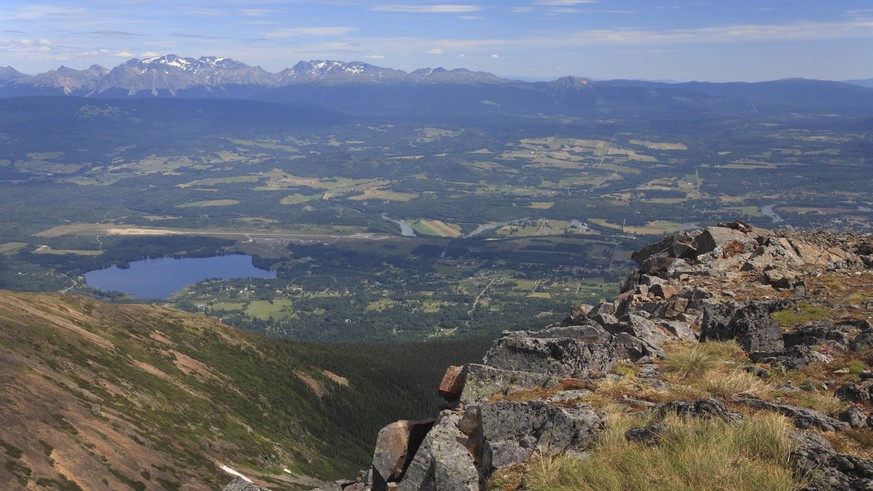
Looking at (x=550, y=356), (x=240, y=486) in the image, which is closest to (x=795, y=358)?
(x=550, y=356)

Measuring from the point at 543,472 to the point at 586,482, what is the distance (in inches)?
30.6

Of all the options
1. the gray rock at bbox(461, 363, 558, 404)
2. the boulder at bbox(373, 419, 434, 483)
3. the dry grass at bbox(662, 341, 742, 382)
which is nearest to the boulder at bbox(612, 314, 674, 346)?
the dry grass at bbox(662, 341, 742, 382)

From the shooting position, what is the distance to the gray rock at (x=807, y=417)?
12.0 m

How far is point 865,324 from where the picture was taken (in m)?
19.3

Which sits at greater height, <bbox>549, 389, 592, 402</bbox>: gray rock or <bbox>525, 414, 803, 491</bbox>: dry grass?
<bbox>525, 414, 803, 491</bbox>: dry grass

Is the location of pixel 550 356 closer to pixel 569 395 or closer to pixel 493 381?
pixel 493 381

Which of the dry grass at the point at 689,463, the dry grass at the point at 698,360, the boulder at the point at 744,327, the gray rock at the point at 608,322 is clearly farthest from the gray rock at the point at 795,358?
the dry grass at the point at 689,463

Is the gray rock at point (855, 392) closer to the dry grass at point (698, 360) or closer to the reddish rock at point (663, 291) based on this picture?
the dry grass at point (698, 360)

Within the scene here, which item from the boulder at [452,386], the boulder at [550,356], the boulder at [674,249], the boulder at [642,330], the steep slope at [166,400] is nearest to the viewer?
the boulder at [452,386]

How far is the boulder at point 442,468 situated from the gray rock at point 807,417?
579cm

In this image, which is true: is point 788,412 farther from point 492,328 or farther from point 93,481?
point 492,328

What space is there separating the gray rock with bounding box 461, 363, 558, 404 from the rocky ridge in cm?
3

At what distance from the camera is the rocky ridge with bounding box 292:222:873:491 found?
1198cm

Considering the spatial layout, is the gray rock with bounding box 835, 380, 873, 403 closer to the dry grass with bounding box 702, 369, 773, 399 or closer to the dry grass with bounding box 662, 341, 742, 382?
the dry grass with bounding box 702, 369, 773, 399
